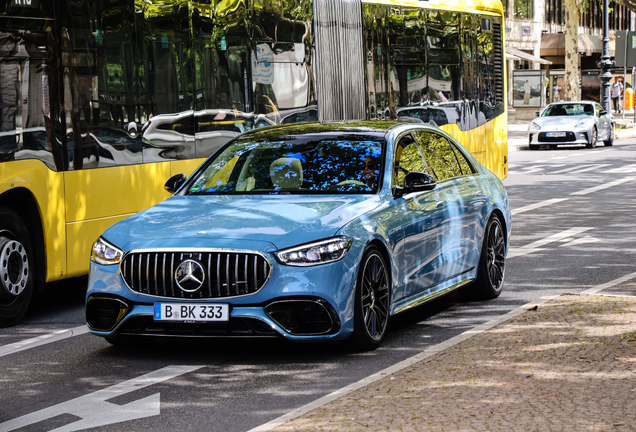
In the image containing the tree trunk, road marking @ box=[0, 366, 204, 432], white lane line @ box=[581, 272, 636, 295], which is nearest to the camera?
road marking @ box=[0, 366, 204, 432]

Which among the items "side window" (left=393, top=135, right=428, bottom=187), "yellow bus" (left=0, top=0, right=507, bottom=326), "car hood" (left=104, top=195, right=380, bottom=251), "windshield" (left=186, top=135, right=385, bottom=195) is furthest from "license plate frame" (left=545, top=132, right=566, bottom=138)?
"car hood" (left=104, top=195, right=380, bottom=251)

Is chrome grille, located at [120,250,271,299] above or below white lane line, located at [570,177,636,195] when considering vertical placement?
above

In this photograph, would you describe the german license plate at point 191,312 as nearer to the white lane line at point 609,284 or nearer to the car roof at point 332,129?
the car roof at point 332,129

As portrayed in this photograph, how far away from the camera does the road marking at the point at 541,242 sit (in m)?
11.8

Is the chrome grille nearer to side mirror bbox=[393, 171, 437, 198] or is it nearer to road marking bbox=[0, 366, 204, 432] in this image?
road marking bbox=[0, 366, 204, 432]

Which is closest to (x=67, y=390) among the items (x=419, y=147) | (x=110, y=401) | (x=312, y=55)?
(x=110, y=401)

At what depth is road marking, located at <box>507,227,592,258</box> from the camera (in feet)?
38.8

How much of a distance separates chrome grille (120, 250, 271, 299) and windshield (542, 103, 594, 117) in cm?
2821

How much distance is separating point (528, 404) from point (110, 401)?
2.25 m

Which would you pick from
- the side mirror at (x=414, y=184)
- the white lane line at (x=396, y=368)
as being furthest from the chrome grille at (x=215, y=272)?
the side mirror at (x=414, y=184)

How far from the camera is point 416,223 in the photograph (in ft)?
25.0

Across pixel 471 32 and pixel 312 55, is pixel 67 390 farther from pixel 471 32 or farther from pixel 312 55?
pixel 471 32

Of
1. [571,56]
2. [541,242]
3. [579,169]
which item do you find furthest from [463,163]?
[571,56]

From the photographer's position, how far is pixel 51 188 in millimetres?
8500
